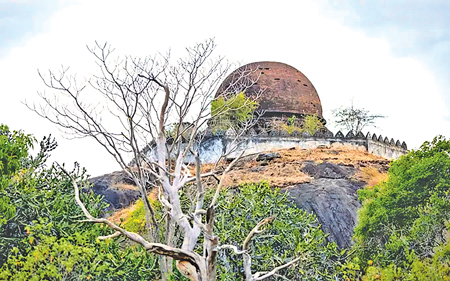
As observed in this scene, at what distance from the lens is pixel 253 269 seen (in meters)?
12.4

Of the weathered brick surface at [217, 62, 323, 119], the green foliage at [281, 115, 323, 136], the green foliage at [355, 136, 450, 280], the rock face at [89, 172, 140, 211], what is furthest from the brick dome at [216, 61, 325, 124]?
the green foliage at [355, 136, 450, 280]

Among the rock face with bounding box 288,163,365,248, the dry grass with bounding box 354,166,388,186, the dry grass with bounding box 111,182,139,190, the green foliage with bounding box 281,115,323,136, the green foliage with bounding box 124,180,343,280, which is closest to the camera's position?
the green foliage with bounding box 124,180,343,280

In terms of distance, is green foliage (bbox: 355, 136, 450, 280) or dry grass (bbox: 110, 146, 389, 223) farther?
dry grass (bbox: 110, 146, 389, 223)

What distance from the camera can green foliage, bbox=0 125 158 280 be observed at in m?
10.9

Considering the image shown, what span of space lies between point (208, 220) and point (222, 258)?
277cm

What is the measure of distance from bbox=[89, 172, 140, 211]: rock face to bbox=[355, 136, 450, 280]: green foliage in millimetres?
12024

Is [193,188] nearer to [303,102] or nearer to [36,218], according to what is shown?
[36,218]

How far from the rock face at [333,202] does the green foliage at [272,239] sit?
11.0ft

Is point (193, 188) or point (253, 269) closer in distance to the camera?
point (253, 269)

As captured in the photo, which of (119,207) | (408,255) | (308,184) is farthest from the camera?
(119,207)

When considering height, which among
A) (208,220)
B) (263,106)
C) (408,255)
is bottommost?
(408,255)

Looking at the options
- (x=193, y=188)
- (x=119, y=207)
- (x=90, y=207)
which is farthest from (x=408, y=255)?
(x=119, y=207)

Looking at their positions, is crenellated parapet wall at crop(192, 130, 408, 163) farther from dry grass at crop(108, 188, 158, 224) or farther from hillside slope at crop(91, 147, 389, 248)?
dry grass at crop(108, 188, 158, 224)

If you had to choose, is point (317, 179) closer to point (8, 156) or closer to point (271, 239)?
point (271, 239)
